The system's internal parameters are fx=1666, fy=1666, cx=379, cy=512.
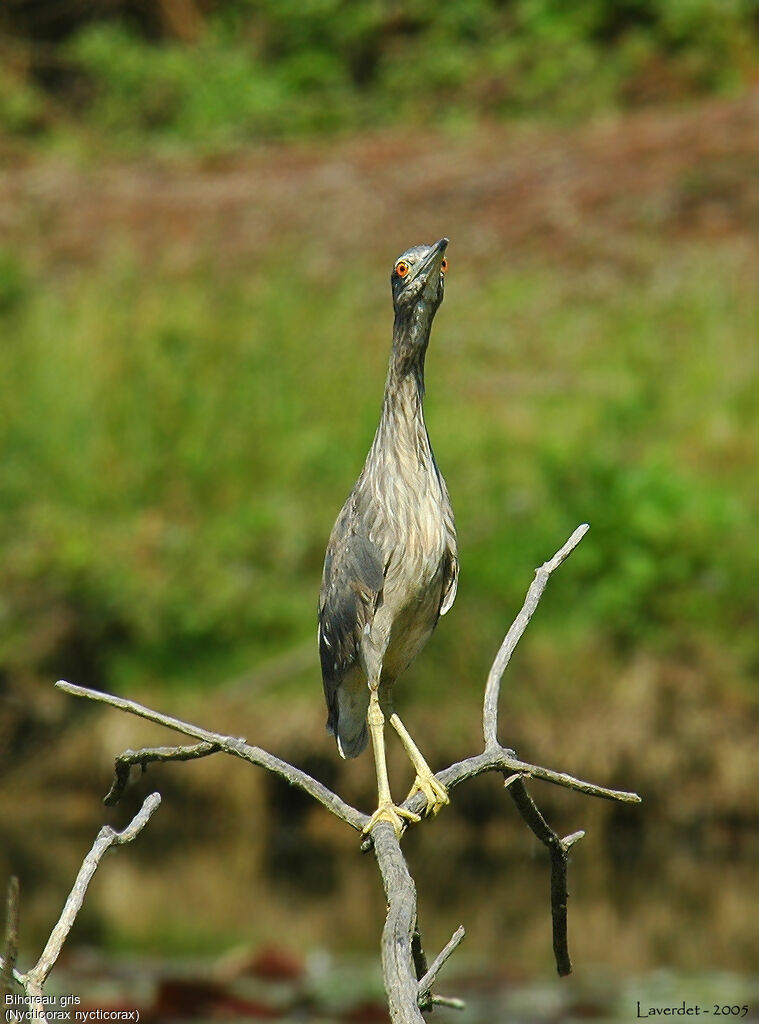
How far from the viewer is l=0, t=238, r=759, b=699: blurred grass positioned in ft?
35.8

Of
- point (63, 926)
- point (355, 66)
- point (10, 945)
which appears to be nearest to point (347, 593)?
point (63, 926)

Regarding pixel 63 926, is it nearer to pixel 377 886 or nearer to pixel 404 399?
pixel 404 399

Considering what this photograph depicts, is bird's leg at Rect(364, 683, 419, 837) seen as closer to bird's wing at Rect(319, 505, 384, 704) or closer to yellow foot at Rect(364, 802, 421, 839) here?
yellow foot at Rect(364, 802, 421, 839)

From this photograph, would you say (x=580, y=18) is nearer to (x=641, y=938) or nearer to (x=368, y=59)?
(x=368, y=59)

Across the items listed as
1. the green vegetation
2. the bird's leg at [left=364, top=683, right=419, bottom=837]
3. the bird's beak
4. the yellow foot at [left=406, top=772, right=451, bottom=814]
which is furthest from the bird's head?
the green vegetation

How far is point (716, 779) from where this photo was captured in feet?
33.0

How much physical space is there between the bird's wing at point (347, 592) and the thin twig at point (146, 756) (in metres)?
0.73

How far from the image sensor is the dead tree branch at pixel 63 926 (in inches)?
83.3

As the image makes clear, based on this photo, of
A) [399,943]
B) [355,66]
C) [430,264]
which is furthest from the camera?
[355,66]

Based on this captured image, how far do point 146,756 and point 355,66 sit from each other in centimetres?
2208

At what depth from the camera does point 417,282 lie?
3.10m

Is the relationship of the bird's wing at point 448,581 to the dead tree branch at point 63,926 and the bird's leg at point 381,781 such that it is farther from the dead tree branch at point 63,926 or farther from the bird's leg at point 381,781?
the dead tree branch at point 63,926

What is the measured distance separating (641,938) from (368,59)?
17555mm

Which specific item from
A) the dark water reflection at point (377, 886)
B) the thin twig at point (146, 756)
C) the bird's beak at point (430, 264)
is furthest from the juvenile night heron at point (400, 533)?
the dark water reflection at point (377, 886)
